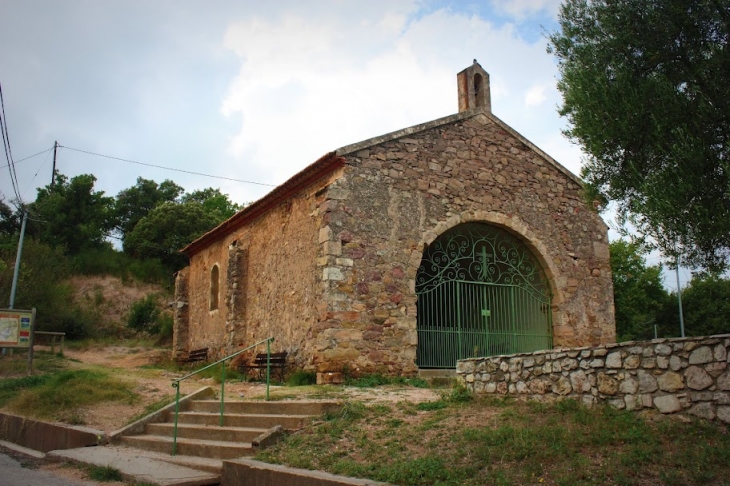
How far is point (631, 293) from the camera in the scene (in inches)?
1346

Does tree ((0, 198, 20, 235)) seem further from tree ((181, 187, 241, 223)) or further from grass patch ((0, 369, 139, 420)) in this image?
grass patch ((0, 369, 139, 420))

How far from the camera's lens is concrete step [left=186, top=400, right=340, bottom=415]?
8.52 m

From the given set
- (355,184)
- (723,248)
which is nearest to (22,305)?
(355,184)

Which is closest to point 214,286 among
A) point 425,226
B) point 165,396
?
point 165,396

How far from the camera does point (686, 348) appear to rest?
6.06 metres

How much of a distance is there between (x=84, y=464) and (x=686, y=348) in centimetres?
747

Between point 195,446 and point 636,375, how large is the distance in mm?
5701

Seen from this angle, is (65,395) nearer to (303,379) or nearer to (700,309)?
(303,379)

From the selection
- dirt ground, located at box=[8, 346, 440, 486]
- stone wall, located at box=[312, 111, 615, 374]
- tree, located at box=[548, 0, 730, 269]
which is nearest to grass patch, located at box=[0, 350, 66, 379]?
dirt ground, located at box=[8, 346, 440, 486]

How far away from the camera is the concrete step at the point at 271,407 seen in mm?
8523

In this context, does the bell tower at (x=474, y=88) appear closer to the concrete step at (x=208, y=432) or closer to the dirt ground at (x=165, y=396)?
the dirt ground at (x=165, y=396)

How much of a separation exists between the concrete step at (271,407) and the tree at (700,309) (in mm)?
33358

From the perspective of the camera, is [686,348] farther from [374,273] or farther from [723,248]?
[374,273]

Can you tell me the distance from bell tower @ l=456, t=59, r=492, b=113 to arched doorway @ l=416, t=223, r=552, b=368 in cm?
313
